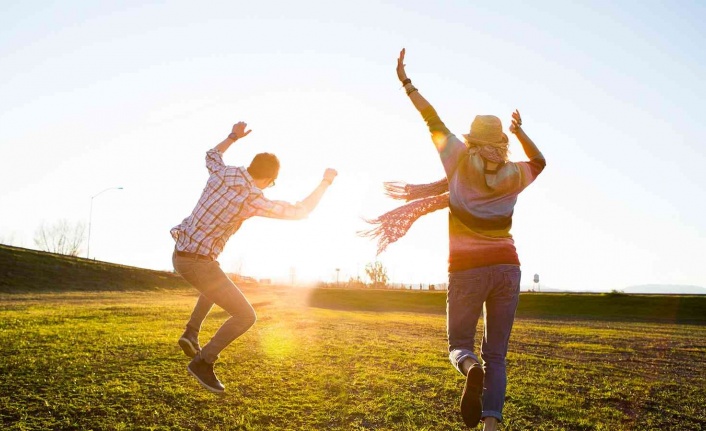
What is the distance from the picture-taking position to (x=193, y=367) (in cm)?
555

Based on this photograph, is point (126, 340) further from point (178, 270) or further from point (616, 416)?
point (616, 416)

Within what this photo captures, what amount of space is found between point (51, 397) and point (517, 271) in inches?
226

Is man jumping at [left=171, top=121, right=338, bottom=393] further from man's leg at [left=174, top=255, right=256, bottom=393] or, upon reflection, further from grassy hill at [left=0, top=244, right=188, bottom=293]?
grassy hill at [left=0, top=244, right=188, bottom=293]

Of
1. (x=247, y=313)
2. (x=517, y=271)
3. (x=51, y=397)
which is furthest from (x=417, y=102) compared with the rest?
(x=51, y=397)

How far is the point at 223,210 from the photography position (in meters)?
4.93

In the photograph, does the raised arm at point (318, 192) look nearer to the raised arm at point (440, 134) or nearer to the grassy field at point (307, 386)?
the raised arm at point (440, 134)

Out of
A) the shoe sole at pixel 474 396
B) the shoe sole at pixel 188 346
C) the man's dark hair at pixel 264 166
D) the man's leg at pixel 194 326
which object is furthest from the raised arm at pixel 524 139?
the shoe sole at pixel 188 346

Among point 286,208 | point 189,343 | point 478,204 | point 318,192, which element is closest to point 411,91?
point 478,204

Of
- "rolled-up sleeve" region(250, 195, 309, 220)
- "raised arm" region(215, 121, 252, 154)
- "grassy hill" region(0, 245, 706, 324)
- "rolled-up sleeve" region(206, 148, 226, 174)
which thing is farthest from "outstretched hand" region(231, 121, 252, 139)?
"grassy hill" region(0, 245, 706, 324)

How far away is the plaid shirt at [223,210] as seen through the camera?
16.0 ft

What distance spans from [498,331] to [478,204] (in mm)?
1093

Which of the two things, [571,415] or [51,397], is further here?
[571,415]

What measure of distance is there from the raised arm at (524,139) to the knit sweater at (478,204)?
331 mm

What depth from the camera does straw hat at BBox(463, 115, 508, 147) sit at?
4.23m
